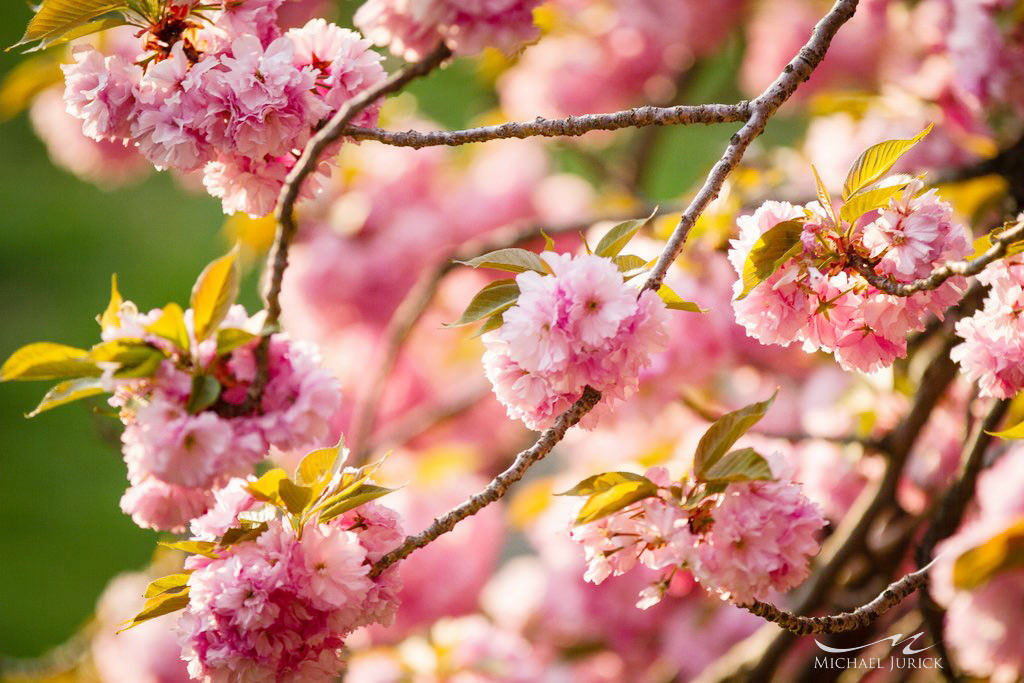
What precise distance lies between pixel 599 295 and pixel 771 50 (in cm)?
143

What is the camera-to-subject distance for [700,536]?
0.53 meters

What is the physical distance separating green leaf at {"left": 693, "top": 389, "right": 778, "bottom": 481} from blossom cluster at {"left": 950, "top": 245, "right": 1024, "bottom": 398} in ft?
0.50

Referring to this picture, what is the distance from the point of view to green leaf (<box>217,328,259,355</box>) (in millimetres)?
629

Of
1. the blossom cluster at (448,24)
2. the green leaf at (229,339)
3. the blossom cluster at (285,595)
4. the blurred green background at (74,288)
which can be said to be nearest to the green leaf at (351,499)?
the blossom cluster at (285,595)

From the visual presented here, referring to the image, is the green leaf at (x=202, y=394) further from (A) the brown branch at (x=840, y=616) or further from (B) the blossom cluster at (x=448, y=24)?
(A) the brown branch at (x=840, y=616)

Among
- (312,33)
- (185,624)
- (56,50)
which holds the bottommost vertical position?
(185,624)

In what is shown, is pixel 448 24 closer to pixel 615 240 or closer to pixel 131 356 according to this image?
pixel 615 240

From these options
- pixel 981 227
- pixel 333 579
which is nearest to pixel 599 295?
pixel 333 579

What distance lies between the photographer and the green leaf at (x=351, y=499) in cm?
55

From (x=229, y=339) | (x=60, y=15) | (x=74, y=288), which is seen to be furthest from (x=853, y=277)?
(x=74, y=288)

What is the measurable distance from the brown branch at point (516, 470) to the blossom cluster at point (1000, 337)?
0.23m

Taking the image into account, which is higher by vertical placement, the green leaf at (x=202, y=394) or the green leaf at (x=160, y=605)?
the green leaf at (x=202, y=394)

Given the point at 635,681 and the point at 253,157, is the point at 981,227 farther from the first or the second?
the point at 253,157

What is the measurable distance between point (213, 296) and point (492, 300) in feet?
0.61
